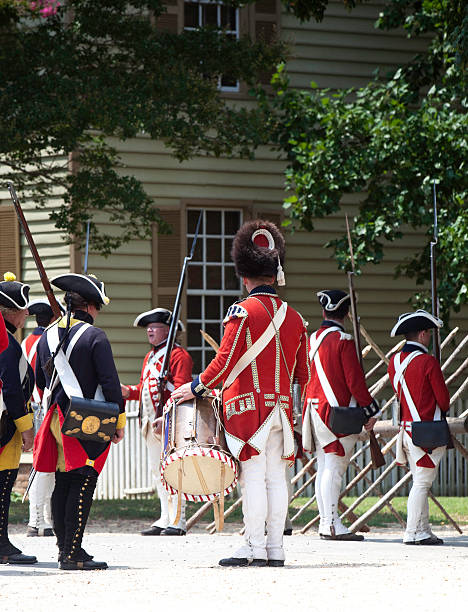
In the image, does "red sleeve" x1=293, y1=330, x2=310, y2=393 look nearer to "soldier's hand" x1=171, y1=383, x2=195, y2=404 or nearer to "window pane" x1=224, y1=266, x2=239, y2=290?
"soldier's hand" x1=171, y1=383, x2=195, y2=404

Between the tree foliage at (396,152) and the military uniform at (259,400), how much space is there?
17.9 ft

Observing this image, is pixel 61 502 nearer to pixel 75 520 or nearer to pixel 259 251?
pixel 75 520

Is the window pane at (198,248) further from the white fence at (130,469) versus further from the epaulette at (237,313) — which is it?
the epaulette at (237,313)

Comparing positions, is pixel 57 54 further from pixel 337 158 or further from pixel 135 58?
pixel 337 158

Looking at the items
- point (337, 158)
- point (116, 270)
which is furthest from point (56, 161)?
point (337, 158)

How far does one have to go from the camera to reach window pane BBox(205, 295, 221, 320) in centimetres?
1752

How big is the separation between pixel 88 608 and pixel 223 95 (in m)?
12.1

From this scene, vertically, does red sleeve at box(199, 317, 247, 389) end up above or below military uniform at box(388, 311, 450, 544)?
above

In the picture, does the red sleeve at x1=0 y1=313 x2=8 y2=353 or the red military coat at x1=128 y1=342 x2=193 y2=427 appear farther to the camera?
the red military coat at x1=128 y1=342 x2=193 y2=427

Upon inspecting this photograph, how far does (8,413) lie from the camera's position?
838 cm

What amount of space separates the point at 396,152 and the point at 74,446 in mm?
7416

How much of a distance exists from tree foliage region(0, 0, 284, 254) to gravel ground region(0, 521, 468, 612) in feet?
15.4

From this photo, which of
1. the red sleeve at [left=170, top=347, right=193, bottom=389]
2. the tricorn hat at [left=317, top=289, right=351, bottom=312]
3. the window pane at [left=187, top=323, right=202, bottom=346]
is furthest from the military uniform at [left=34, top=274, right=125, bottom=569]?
the window pane at [left=187, top=323, right=202, bottom=346]

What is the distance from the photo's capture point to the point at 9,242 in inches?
670
